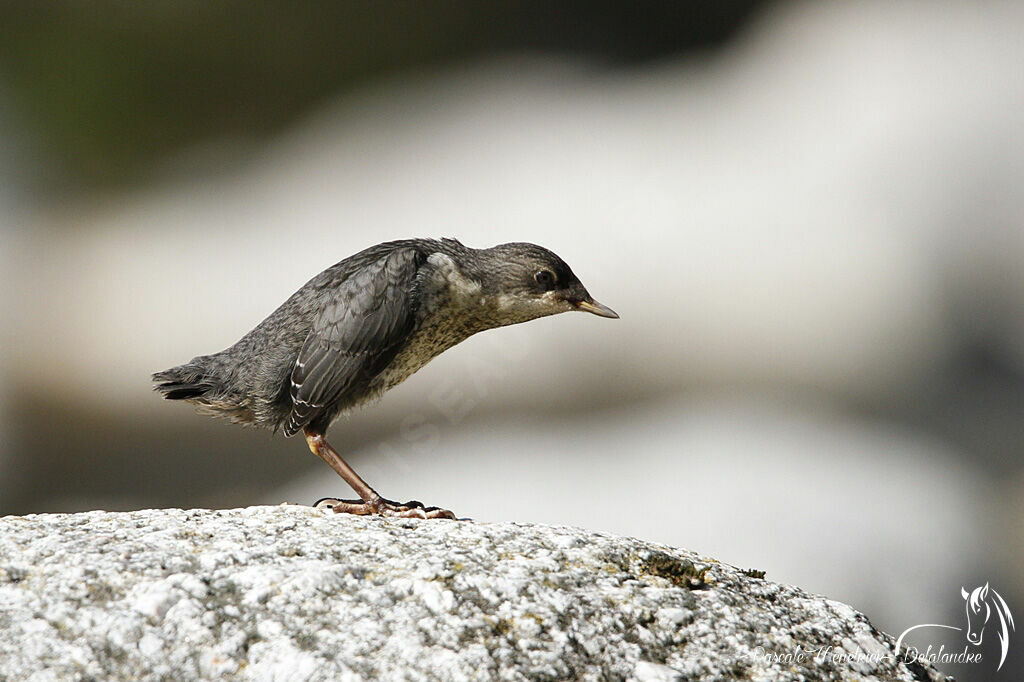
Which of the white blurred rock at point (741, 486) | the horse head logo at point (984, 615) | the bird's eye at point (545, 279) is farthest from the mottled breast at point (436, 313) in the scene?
the horse head logo at point (984, 615)

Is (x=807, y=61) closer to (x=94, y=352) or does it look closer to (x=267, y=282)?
(x=267, y=282)

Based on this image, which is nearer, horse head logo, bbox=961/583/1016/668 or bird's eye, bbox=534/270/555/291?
bird's eye, bbox=534/270/555/291

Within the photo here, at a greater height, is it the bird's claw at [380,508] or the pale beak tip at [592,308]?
the pale beak tip at [592,308]

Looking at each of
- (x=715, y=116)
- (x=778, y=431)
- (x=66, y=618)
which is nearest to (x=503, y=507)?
(x=778, y=431)

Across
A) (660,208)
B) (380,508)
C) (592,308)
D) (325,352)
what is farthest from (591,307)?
(660,208)

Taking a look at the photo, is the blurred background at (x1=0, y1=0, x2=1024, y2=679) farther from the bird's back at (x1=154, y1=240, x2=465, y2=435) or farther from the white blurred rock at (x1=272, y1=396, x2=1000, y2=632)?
the bird's back at (x1=154, y1=240, x2=465, y2=435)

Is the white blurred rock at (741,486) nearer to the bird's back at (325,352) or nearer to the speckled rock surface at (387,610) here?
the bird's back at (325,352)

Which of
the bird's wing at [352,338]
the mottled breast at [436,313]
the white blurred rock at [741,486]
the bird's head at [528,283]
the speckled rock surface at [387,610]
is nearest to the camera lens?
the speckled rock surface at [387,610]

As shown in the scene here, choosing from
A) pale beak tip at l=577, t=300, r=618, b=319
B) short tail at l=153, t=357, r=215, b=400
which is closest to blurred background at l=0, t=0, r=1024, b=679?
pale beak tip at l=577, t=300, r=618, b=319
